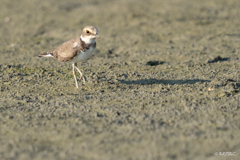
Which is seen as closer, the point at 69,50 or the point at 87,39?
the point at 87,39

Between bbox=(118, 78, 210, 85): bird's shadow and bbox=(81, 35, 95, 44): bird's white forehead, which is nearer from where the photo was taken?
bbox=(81, 35, 95, 44): bird's white forehead

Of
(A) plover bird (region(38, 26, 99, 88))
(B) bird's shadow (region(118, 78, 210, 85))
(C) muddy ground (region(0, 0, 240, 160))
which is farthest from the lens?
(B) bird's shadow (region(118, 78, 210, 85))

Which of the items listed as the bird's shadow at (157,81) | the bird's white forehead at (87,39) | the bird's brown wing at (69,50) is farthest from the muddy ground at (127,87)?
the bird's white forehead at (87,39)

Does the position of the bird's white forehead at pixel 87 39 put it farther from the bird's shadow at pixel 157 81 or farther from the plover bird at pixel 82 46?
the bird's shadow at pixel 157 81

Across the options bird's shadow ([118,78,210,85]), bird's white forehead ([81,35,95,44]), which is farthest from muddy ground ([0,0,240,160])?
bird's white forehead ([81,35,95,44])

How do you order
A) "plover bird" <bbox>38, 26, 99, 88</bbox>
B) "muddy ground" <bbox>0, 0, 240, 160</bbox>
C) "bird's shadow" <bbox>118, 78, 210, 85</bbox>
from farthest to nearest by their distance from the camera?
"bird's shadow" <bbox>118, 78, 210, 85</bbox> → "plover bird" <bbox>38, 26, 99, 88</bbox> → "muddy ground" <bbox>0, 0, 240, 160</bbox>

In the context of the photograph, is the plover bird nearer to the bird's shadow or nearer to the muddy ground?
the muddy ground

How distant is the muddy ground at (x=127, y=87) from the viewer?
4.17m

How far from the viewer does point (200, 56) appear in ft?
29.4

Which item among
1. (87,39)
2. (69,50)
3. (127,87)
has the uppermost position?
(87,39)

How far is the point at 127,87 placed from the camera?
6.76 metres

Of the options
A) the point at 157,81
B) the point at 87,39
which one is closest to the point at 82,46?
the point at 87,39

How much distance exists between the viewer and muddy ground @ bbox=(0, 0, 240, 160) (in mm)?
4168

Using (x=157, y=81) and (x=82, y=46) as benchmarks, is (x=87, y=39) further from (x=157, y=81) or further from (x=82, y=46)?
(x=157, y=81)
